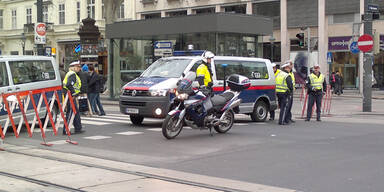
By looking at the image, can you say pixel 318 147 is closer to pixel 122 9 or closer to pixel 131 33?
pixel 131 33

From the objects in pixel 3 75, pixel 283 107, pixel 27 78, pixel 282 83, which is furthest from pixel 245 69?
pixel 3 75

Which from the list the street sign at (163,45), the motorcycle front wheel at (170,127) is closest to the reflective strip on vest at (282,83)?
the motorcycle front wheel at (170,127)

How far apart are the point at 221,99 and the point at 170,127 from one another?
1.46 metres

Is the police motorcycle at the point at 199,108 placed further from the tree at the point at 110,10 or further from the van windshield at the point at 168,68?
the tree at the point at 110,10

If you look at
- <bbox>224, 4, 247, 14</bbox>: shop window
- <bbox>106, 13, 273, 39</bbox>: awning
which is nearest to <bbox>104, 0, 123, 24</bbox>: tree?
<bbox>106, 13, 273, 39</bbox>: awning

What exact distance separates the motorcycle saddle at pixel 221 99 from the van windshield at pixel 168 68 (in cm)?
204

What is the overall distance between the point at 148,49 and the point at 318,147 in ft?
50.3

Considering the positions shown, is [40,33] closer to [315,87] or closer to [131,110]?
[131,110]

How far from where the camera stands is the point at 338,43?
130 ft

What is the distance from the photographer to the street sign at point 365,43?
1891cm

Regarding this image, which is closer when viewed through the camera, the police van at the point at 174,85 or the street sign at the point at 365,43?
the police van at the point at 174,85

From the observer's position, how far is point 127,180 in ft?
24.0

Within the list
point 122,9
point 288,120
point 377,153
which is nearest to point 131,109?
point 288,120

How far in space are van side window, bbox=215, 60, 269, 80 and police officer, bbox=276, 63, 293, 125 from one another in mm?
695
